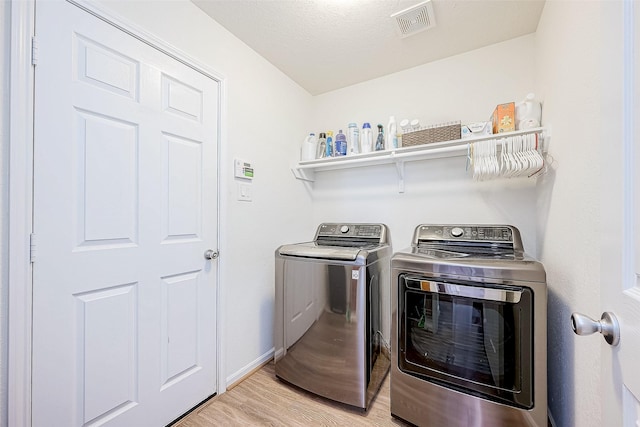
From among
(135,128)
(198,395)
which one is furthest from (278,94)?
(198,395)

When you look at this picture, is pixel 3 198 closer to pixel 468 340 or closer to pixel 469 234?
pixel 468 340

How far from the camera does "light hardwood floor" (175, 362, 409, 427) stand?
4.89 ft

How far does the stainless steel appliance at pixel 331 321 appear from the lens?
1.58 meters

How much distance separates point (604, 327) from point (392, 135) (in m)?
1.75

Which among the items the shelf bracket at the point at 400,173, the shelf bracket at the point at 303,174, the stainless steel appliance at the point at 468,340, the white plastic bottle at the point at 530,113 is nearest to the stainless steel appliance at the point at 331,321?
the stainless steel appliance at the point at 468,340

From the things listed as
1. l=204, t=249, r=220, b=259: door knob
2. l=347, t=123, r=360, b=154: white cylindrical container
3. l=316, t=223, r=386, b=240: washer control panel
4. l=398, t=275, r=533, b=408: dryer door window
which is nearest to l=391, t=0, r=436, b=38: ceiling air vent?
l=347, t=123, r=360, b=154: white cylindrical container

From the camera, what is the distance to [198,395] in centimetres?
160

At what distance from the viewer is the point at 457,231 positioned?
1851 mm

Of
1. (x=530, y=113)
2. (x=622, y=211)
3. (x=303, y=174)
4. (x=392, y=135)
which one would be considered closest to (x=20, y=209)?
(x=622, y=211)

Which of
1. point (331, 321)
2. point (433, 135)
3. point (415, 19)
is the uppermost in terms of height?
point (415, 19)

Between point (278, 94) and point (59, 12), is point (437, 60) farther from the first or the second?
point (59, 12)

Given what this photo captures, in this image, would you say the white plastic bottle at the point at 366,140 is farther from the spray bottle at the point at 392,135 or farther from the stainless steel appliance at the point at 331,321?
the stainless steel appliance at the point at 331,321

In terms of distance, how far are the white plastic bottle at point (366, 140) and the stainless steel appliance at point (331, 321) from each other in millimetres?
832

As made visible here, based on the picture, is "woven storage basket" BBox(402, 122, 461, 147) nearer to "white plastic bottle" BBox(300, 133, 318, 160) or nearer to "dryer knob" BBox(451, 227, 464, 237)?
"dryer knob" BBox(451, 227, 464, 237)
